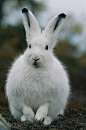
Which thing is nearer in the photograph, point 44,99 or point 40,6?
point 44,99

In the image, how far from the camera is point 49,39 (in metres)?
5.24

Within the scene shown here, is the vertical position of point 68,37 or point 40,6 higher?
point 40,6

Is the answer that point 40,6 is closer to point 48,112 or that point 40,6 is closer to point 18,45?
point 18,45

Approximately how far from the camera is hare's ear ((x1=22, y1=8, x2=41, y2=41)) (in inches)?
208

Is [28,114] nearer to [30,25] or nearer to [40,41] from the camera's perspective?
[40,41]

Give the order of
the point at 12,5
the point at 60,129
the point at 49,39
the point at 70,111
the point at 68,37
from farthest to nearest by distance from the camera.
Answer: the point at 12,5 < the point at 68,37 < the point at 70,111 < the point at 49,39 < the point at 60,129

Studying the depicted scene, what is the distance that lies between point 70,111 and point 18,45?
16.7m

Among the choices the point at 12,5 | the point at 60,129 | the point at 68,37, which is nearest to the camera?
the point at 60,129

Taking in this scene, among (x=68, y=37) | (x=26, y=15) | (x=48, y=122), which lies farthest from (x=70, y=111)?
(x=68, y=37)

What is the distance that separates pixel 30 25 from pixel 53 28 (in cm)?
55

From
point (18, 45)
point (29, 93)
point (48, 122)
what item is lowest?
point (18, 45)

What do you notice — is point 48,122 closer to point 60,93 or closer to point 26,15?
point 60,93

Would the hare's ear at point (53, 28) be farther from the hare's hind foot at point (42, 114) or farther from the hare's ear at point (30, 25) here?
the hare's hind foot at point (42, 114)

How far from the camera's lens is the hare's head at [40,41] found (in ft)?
15.8
